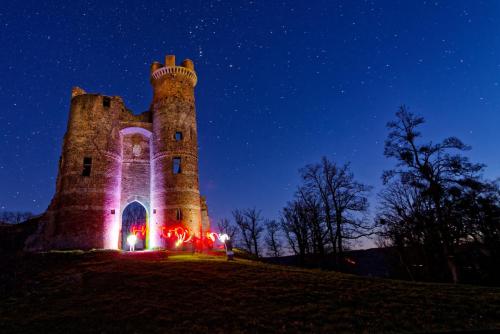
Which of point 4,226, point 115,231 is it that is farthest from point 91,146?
point 4,226

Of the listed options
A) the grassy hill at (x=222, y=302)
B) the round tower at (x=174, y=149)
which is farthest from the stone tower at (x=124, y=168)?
the grassy hill at (x=222, y=302)

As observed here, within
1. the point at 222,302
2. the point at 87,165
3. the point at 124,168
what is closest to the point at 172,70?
the point at 124,168

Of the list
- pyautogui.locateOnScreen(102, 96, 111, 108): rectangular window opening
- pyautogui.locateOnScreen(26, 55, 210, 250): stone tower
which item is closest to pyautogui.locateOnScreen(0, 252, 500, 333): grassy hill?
pyautogui.locateOnScreen(26, 55, 210, 250): stone tower

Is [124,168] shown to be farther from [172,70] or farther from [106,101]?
[172,70]

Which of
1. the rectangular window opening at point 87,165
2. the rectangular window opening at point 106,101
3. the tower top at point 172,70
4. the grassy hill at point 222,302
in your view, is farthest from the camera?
the tower top at point 172,70

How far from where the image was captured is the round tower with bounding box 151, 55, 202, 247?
1104 inches

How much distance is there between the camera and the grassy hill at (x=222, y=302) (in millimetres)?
9438

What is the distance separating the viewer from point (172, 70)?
106ft

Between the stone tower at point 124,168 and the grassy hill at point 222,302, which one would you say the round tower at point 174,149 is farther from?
the grassy hill at point 222,302

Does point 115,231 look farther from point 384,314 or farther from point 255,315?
point 384,314

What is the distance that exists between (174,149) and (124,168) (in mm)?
5428

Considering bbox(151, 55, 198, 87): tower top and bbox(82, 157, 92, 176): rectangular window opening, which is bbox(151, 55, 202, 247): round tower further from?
bbox(82, 157, 92, 176): rectangular window opening

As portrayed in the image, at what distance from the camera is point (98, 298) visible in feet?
40.9

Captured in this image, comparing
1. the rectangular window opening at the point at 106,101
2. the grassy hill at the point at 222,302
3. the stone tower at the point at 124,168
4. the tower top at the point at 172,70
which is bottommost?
the grassy hill at the point at 222,302
